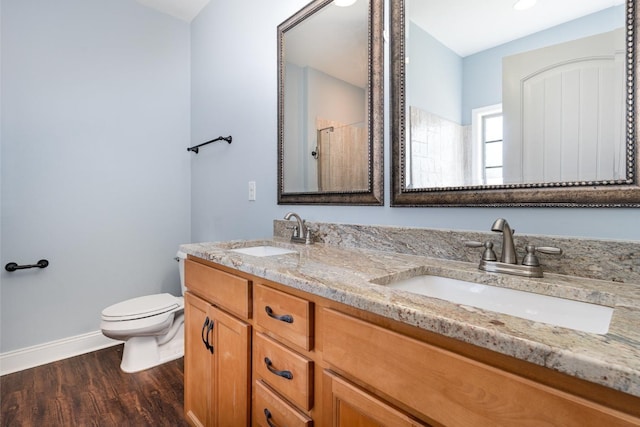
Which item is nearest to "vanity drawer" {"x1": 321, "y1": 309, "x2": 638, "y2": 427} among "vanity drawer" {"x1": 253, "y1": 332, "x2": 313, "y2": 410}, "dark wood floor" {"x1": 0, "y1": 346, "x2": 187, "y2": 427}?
"vanity drawer" {"x1": 253, "y1": 332, "x2": 313, "y2": 410}

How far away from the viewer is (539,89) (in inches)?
34.8

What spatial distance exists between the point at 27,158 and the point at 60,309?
1007 millimetres

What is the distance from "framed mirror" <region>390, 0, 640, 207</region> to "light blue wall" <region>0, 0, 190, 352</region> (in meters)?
2.04

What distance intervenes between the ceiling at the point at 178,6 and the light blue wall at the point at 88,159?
2.2 inches

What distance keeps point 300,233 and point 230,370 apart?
68cm

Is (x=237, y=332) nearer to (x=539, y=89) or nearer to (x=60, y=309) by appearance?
(x=539, y=89)

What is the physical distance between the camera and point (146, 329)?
1856 millimetres

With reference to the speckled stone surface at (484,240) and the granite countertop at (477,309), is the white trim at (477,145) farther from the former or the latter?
the granite countertop at (477,309)

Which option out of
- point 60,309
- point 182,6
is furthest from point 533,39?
point 60,309

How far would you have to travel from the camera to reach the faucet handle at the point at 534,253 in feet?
2.58

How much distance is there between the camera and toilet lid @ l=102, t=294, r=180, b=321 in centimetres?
181

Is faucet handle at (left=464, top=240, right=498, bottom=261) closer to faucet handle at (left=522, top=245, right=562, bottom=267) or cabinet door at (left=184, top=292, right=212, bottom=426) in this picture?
faucet handle at (left=522, top=245, right=562, bottom=267)

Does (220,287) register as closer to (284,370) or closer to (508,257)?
(284,370)

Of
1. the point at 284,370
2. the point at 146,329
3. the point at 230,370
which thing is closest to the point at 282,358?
the point at 284,370
